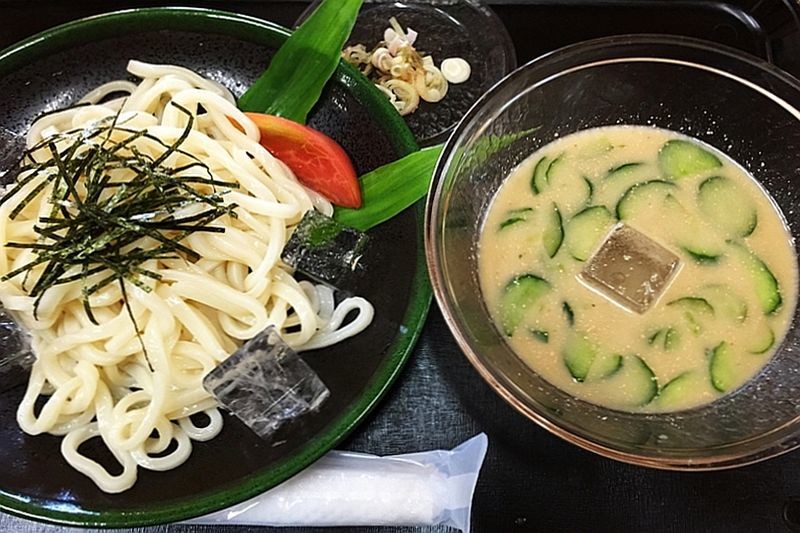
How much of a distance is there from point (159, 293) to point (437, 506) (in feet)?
2.79

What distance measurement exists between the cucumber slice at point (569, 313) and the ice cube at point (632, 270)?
8 cm

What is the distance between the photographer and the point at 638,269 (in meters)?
1.85

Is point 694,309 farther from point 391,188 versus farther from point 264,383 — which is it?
point 264,383

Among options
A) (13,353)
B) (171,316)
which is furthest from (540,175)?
(13,353)

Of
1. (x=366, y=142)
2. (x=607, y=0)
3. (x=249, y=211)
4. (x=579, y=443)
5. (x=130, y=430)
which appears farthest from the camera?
(x=607, y=0)

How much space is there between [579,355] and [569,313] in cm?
10

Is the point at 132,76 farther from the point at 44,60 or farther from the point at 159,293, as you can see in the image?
the point at 159,293

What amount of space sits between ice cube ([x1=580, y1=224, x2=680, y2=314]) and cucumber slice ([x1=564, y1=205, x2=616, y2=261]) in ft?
0.09

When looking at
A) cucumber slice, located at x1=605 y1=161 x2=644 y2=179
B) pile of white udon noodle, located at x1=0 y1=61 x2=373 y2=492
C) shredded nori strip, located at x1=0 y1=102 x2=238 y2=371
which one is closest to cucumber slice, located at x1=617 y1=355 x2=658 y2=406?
cucumber slice, located at x1=605 y1=161 x2=644 y2=179

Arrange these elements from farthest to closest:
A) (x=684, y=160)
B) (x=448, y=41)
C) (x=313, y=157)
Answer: (x=448, y=41), (x=313, y=157), (x=684, y=160)

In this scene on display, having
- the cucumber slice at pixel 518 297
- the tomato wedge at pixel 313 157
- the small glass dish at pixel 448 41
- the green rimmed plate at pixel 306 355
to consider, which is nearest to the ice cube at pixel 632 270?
the cucumber slice at pixel 518 297

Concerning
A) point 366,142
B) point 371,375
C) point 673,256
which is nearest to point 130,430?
point 371,375

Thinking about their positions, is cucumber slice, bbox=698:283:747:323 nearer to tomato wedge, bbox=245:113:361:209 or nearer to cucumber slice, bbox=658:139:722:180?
cucumber slice, bbox=658:139:722:180

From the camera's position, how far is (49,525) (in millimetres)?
1938
